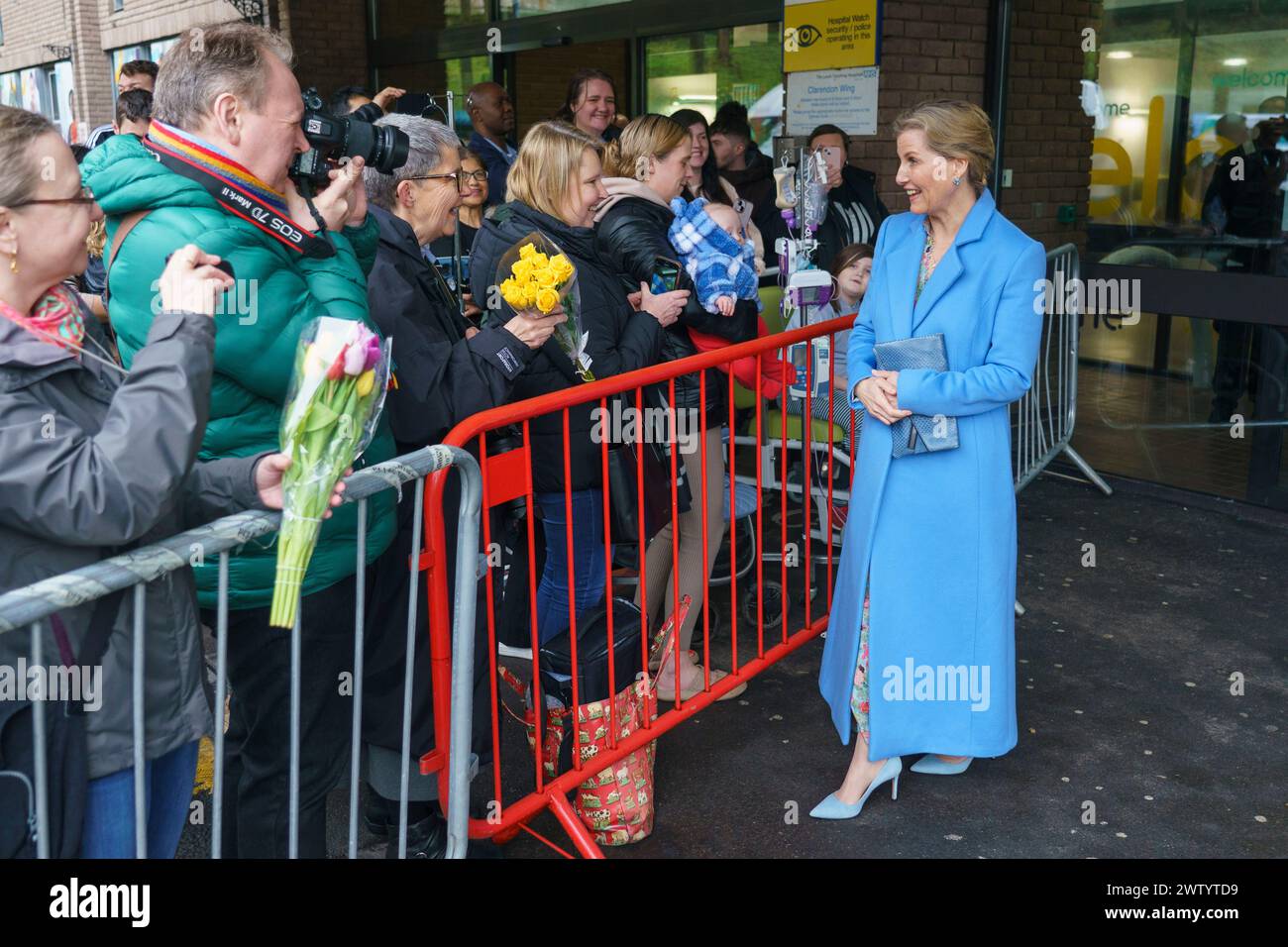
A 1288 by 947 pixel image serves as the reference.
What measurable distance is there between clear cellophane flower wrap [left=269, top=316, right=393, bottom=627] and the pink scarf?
35 centimetres

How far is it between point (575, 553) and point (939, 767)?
4.21 ft

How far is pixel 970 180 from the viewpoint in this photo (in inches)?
132

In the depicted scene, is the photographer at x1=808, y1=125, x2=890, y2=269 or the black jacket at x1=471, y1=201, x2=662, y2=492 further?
the photographer at x1=808, y1=125, x2=890, y2=269

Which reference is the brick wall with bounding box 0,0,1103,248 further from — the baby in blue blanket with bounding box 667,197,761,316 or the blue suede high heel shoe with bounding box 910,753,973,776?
the blue suede high heel shoe with bounding box 910,753,973,776

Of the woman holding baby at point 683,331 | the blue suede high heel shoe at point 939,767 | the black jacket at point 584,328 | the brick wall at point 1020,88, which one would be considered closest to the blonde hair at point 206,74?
the black jacket at point 584,328

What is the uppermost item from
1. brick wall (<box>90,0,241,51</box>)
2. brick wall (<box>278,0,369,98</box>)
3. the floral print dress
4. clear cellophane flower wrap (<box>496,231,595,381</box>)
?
brick wall (<box>90,0,241,51</box>)

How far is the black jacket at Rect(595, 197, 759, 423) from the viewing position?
389cm

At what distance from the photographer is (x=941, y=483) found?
3377 mm

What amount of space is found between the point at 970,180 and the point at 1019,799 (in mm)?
1774

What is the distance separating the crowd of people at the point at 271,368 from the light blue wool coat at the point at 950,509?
114 millimetres

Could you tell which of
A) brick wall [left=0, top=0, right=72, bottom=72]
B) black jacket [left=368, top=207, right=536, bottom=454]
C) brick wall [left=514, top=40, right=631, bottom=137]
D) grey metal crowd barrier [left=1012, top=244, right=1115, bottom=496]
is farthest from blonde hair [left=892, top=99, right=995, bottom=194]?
brick wall [left=0, top=0, right=72, bottom=72]

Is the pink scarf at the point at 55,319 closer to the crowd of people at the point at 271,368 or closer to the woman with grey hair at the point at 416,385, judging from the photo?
the crowd of people at the point at 271,368

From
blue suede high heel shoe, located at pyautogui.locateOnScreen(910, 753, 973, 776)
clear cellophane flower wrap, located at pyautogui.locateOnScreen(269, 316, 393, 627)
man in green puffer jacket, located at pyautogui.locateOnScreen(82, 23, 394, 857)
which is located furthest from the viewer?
blue suede high heel shoe, located at pyautogui.locateOnScreen(910, 753, 973, 776)
